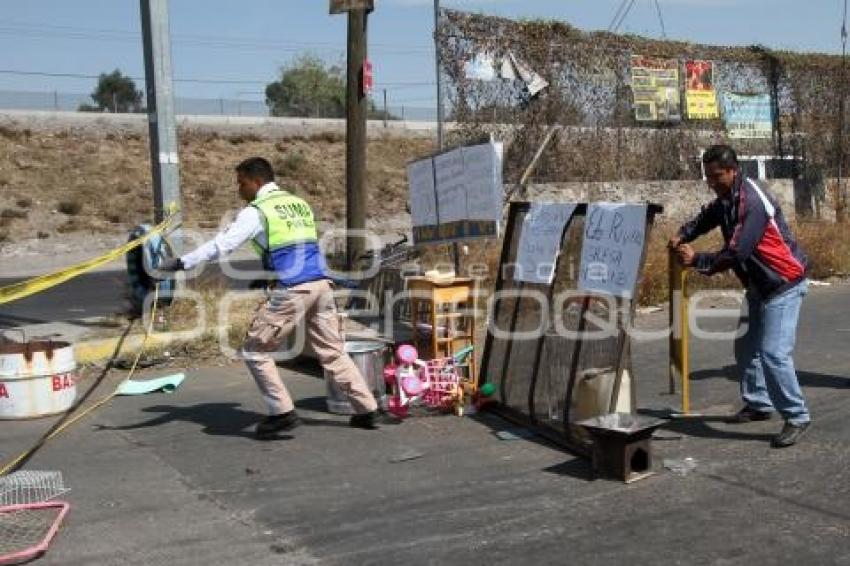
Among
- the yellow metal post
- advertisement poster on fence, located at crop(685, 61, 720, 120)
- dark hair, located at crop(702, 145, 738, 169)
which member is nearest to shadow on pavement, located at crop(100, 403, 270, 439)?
the yellow metal post

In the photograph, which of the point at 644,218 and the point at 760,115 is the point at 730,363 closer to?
the point at 644,218

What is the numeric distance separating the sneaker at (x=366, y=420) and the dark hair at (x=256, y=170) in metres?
1.71

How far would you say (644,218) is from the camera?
5.87 metres

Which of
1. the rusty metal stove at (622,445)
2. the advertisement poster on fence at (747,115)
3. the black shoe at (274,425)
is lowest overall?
the black shoe at (274,425)

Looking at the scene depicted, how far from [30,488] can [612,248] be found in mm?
3623

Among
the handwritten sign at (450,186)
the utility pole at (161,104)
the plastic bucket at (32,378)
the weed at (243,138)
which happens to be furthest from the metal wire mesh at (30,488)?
the weed at (243,138)

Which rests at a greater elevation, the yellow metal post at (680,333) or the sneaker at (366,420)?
the yellow metal post at (680,333)

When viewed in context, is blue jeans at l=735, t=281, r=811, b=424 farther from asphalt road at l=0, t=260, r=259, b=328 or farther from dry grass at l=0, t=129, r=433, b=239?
dry grass at l=0, t=129, r=433, b=239

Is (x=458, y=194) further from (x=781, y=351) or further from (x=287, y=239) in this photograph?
(x=781, y=351)

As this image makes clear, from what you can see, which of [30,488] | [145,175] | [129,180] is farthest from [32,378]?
[145,175]

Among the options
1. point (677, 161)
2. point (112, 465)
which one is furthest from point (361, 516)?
point (677, 161)

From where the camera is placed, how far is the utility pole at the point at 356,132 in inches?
437

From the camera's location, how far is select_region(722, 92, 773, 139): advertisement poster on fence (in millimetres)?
17547

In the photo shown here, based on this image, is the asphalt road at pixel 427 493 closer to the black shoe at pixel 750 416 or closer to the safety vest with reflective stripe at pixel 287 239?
the black shoe at pixel 750 416
